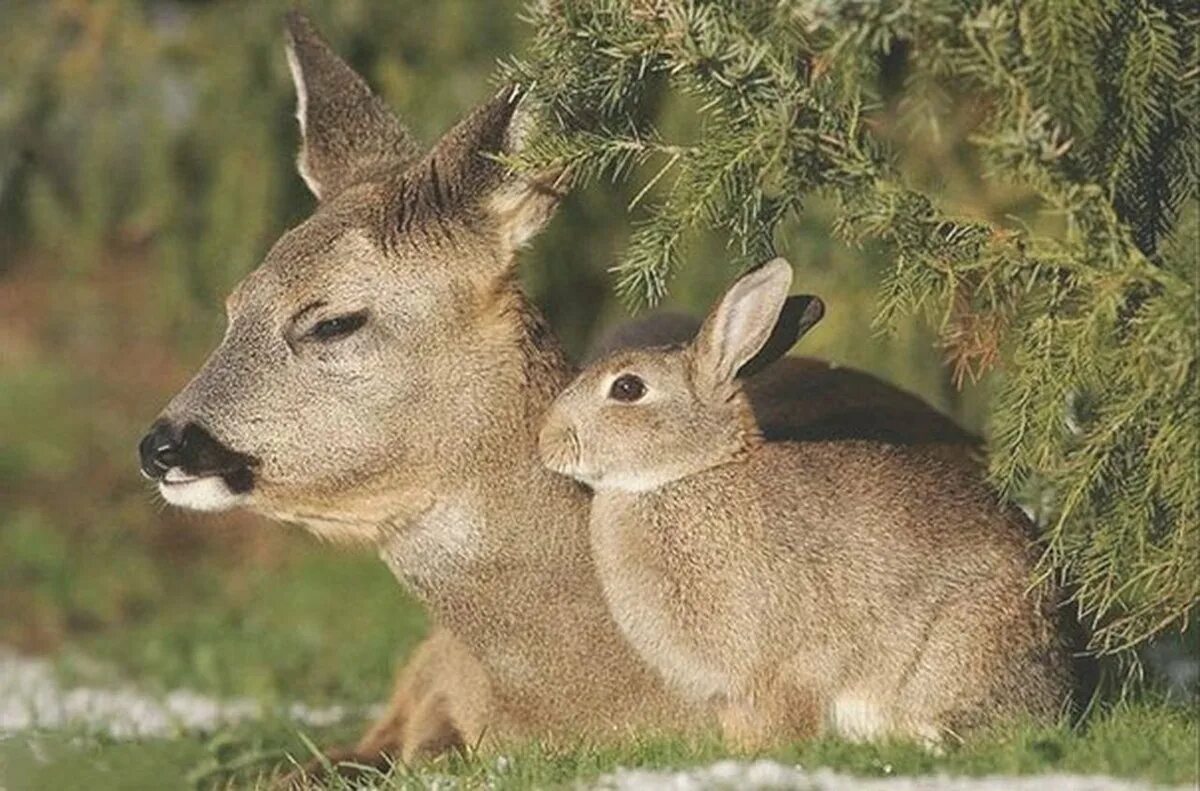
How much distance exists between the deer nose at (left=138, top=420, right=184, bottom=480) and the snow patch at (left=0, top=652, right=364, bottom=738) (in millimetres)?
1668

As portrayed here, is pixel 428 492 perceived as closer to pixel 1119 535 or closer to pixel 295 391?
pixel 295 391

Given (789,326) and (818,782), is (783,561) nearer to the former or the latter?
(789,326)

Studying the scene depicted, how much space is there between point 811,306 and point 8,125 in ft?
16.9

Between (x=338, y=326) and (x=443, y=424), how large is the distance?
0.36m

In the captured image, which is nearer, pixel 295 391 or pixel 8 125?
pixel 295 391

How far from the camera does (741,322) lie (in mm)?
6234

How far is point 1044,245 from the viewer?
19.3 ft

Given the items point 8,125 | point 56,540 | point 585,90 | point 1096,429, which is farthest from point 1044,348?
point 56,540

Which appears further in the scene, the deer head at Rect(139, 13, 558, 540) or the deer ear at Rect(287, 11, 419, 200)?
the deer ear at Rect(287, 11, 419, 200)

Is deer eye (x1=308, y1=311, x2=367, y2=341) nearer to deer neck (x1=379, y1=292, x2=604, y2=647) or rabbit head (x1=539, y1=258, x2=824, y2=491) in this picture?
deer neck (x1=379, y1=292, x2=604, y2=647)

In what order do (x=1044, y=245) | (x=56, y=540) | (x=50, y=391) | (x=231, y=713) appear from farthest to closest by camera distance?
(x=50, y=391)
(x=56, y=540)
(x=231, y=713)
(x=1044, y=245)

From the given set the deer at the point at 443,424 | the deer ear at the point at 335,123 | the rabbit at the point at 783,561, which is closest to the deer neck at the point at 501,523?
the deer at the point at 443,424

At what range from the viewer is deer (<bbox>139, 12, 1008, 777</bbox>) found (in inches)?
252

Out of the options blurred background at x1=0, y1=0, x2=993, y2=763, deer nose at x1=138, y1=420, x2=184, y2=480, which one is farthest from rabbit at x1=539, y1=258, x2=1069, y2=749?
blurred background at x1=0, y1=0, x2=993, y2=763
